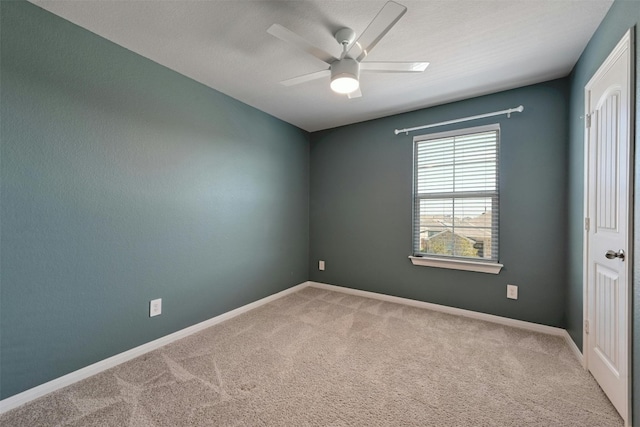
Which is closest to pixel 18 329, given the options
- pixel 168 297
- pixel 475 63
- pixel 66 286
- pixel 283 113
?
pixel 66 286

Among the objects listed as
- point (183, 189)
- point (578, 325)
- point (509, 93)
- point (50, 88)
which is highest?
point (509, 93)

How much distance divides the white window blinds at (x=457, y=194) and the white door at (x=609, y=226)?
2.90ft

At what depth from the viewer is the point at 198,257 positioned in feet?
8.34

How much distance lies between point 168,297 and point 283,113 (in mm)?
2416

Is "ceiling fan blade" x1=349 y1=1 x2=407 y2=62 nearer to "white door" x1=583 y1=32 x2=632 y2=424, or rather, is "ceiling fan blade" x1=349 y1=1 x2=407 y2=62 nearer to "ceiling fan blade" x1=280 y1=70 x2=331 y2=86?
"ceiling fan blade" x1=280 y1=70 x2=331 y2=86

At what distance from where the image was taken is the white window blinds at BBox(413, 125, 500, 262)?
9.08ft

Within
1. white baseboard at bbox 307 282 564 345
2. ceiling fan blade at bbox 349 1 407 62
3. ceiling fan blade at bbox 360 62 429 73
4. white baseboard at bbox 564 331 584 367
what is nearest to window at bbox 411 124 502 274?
white baseboard at bbox 307 282 564 345

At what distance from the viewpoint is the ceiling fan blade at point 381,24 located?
1.30m

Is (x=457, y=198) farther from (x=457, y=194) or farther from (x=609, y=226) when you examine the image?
(x=609, y=226)

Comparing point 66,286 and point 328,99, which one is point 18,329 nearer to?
point 66,286

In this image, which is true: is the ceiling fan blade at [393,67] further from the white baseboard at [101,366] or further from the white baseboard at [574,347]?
the white baseboard at [101,366]

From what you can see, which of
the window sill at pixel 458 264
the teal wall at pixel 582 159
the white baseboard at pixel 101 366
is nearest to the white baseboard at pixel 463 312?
the teal wall at pixel 582 159

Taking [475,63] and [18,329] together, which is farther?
[475,63]

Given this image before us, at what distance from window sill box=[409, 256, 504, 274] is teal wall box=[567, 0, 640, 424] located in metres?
0.57
